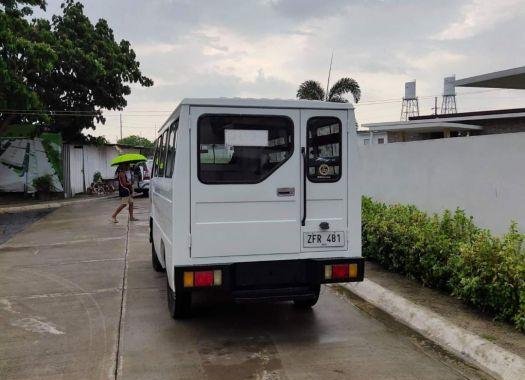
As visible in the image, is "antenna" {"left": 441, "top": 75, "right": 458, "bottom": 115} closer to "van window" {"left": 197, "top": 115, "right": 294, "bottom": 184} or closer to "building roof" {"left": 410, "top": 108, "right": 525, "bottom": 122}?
"building roof" {"left": 410, "top": 108, "right": 525, "bottom": 122}

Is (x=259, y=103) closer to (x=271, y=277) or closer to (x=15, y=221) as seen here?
(x=271, y=277)

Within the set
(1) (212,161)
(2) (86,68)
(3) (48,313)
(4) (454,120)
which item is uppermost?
(2) (86,68)

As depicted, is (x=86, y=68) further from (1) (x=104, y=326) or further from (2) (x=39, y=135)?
(1) (x=104, y=326)

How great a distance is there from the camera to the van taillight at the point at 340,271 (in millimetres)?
4832

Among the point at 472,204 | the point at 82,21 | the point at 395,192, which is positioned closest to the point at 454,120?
the point at 395,192

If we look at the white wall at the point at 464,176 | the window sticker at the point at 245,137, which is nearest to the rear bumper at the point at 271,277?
the window sticker at the point at 245,137

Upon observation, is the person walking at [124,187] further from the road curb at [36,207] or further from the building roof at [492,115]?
the building roof at [492,115]

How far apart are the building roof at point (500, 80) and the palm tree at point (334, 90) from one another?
1204 cm

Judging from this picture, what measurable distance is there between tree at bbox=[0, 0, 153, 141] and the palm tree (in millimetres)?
8280

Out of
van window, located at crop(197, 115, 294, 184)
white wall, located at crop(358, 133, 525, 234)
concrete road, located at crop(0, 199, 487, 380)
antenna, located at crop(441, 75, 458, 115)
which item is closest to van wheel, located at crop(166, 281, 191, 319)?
concrete road, located at crop(0, 199, 487, 380)

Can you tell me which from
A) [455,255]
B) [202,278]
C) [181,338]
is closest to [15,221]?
[181,338]

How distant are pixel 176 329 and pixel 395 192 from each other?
5242mm

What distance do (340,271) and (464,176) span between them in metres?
3.12

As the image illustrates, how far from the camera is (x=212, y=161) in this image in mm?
4680
